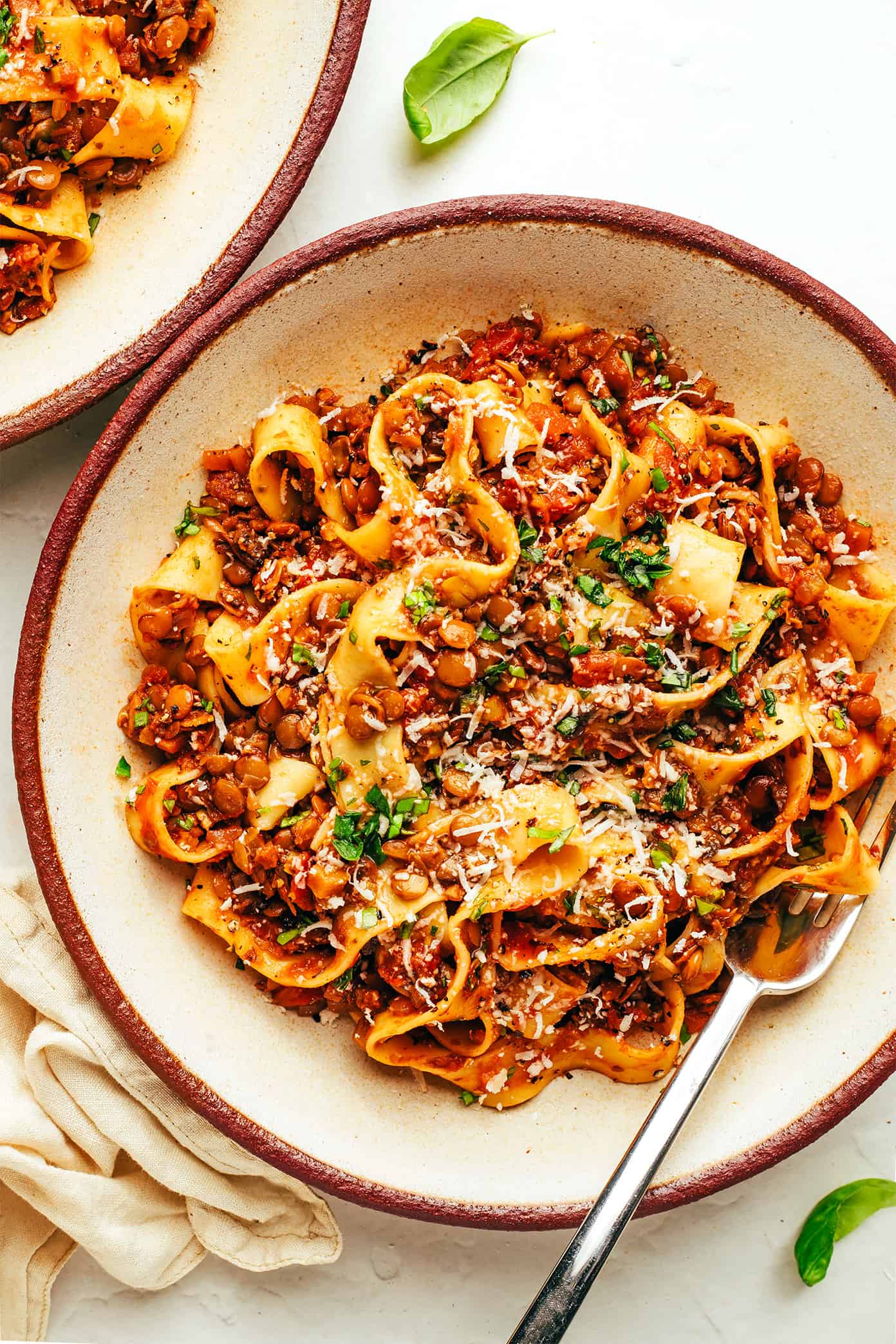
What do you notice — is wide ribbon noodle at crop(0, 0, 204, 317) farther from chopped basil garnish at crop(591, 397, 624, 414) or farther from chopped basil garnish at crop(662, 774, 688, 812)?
chopped basil garnish at crop(662, 774, 688, 812)

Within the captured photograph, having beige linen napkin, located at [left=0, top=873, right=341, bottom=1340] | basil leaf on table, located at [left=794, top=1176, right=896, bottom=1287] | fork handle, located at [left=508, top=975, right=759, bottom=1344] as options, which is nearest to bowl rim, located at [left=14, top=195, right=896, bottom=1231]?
fork handle, located at [left=508, top=975, right=759, bottom=1344]

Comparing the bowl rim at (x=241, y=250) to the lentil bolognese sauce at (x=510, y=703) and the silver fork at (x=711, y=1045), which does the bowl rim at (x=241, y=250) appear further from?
the silver fork at (x=711, y=1045)

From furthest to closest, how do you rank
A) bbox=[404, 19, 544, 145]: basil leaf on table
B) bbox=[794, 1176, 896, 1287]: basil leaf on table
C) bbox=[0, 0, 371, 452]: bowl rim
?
bbox=[794, 1176, 896, 1287]: basil leaf on table < bbox=[404, 19, 544, 145]: basil leaf on table < bbox=[0, 0, 371, 452]: bowl rim

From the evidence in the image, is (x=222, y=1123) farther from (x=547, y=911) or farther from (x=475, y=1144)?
(x=547, y=911)

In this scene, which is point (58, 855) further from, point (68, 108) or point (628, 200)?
point (628, 200)

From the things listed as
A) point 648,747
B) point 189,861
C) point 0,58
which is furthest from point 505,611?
point 0,58

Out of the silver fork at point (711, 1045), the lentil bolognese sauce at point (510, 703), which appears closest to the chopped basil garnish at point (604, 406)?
the lentil bolognese sauce at point (510, 703)
